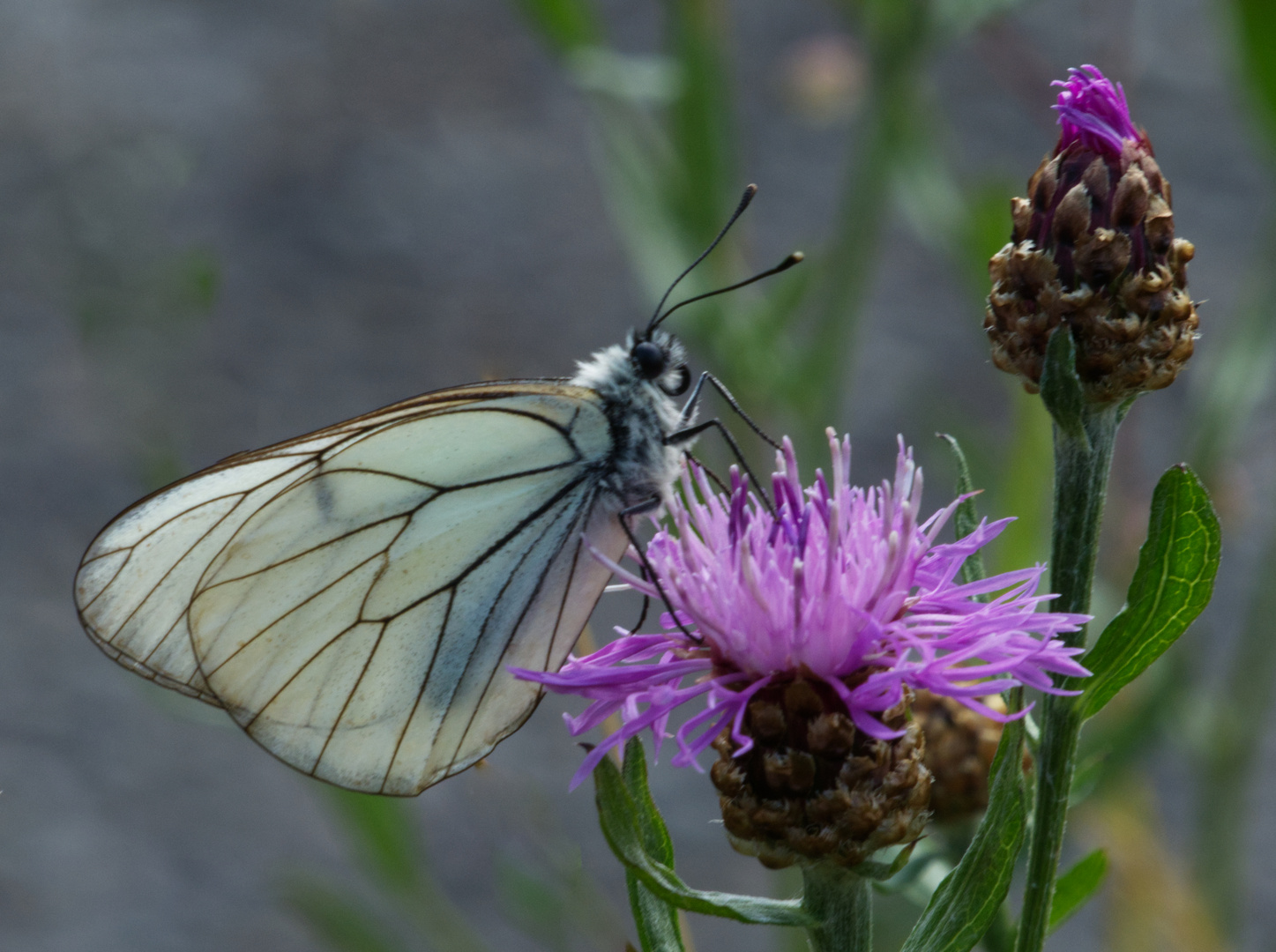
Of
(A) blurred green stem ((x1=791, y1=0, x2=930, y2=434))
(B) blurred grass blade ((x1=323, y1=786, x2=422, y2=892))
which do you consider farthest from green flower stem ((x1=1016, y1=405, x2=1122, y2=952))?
(B) blurred grass blade ((x1=323, y1=786, x2=422, y2=892))

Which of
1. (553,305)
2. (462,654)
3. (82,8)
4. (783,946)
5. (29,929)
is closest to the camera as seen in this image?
(462,654)

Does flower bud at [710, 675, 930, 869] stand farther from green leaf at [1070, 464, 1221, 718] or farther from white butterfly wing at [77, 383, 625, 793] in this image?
white butterfly wing at [77, 383, 625, 793]

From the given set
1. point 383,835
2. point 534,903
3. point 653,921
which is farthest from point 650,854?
point 383,835

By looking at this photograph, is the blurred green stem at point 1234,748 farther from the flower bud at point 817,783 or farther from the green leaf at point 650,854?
the green leaf at point 650,854

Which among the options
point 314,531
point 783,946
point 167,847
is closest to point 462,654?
point 314,531

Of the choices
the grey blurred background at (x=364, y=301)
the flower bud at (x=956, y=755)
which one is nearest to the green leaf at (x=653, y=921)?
the flower bud at (x=956, y=755)

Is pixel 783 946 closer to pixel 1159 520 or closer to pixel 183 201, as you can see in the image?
pixel 1159 520

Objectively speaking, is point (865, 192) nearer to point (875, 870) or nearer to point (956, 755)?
point (956, 755)
